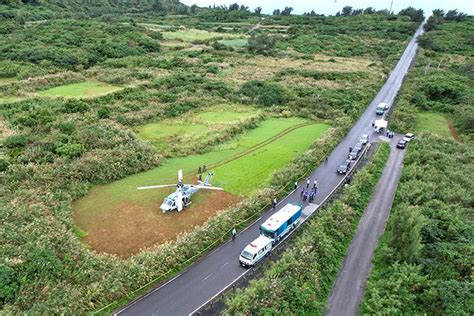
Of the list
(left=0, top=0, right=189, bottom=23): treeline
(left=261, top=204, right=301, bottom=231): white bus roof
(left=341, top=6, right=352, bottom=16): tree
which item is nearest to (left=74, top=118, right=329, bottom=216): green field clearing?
(left=261, top=204, right=301, bottom=231): white bus roof

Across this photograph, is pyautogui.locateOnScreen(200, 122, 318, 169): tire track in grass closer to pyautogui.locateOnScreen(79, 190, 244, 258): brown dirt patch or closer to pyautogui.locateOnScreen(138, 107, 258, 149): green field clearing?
pyautogui.locateOnScreen(138, 107, 258, 149): green field clearing

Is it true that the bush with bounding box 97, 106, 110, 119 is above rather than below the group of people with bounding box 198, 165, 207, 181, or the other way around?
above

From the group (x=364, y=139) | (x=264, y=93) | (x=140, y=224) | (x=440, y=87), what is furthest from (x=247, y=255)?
(x=440, y=87)

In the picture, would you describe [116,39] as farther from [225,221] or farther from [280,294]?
[280,294]

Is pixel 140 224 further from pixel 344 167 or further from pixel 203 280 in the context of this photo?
pixel 344 167

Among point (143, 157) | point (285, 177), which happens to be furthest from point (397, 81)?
point (143, 157)

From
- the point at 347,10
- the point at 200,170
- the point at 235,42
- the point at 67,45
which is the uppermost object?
the point at 347,10
